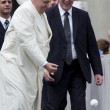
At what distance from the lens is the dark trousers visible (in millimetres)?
8695

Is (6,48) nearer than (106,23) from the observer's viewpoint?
Yes

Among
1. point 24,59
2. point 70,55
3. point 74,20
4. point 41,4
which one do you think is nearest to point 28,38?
point 24,59

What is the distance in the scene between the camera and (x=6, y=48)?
A: 7.34m

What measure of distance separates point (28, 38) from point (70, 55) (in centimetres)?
149

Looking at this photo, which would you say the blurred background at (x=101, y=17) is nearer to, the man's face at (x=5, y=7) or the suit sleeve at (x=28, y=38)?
the man's face at (x=5, y=7)

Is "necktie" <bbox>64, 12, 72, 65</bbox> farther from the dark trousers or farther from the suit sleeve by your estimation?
the suit sleeve

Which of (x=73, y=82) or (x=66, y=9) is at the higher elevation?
(x=66, y=9)

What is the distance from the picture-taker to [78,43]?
8703mm

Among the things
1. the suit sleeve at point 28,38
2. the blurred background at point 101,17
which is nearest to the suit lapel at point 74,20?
the suit sleeve at point 28,38

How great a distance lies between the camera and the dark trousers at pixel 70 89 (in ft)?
28.5

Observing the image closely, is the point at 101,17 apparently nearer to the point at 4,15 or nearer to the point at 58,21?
the point at 4,15

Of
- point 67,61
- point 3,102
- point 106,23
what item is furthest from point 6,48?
point 106,23

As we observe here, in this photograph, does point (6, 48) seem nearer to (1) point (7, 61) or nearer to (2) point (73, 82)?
(1) point (7, 61)

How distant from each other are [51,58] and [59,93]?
470 millimetres
